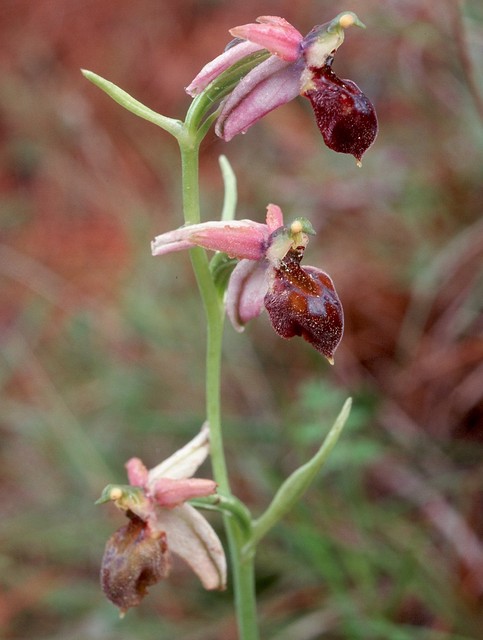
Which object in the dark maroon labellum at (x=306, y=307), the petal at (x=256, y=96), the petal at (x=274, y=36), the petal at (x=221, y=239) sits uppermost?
the petal at (x=274, y=36)

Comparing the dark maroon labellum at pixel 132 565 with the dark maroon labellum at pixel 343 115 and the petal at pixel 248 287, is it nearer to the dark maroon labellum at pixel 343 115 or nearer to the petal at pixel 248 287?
the petal at pixel 248 287

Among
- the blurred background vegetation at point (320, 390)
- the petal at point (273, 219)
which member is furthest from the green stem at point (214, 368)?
the blurred background vegetation at point (320, 390)

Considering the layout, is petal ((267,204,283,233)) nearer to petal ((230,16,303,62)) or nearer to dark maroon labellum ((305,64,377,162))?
dark maroon labellum ((305,64,377,162))

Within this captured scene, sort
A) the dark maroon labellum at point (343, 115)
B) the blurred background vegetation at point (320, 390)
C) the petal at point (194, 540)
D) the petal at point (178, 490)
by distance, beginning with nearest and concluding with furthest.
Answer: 1. the dark maroon labellum at point (343, 115)
2. the petal at point (178, 490)
3. the petal at point (194, 540)
4. the blurred background vegetation at point (320, 390)

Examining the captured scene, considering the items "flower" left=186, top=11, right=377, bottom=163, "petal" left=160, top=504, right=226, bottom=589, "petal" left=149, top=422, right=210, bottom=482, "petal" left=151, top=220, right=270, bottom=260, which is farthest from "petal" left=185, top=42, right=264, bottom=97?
"petal" left=160, top=504, right=226, bottom=589

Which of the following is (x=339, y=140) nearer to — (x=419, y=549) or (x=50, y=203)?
(x=419, y=549)

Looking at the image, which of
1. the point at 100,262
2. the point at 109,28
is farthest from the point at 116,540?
the point at 109,28
